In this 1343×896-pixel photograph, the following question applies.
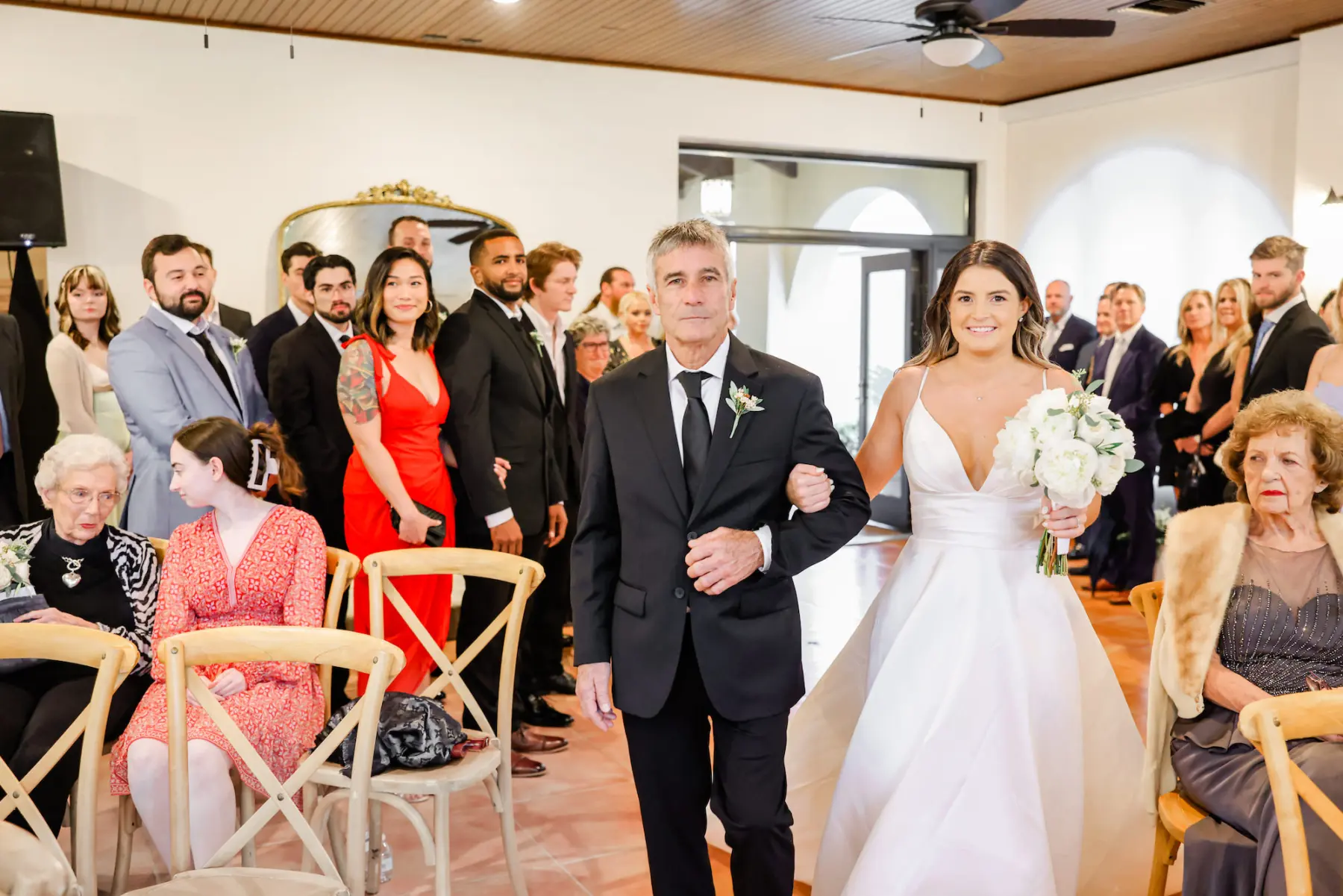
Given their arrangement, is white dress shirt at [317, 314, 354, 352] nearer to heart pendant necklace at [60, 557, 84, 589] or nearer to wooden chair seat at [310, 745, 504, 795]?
heart pendant necklace at [60, 557, 84, 589]

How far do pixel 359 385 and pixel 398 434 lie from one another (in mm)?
231

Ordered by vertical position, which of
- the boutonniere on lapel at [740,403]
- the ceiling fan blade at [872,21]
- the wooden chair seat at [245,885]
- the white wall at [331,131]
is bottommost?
the wooden chair seat at [245,885]

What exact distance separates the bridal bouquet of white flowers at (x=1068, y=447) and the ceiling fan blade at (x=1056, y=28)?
158 inches

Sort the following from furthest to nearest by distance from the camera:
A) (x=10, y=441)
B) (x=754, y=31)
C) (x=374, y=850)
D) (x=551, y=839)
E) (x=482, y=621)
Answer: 1. (x=754, y=31)
2. (x=10, y=441)
3. (x=482, y=621)
4. (x=551, y=839)
5. (x=374, y=850)

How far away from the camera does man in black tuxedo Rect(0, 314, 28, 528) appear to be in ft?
15.5

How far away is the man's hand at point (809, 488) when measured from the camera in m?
2.37

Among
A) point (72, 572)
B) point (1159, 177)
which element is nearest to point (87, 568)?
point (72, 572)

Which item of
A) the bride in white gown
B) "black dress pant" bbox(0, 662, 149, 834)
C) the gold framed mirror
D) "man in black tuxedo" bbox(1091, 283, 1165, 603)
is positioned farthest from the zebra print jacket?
"man in black tuxedo" bbox(1091, 283, 1165, 603)

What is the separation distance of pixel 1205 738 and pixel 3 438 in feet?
14.1

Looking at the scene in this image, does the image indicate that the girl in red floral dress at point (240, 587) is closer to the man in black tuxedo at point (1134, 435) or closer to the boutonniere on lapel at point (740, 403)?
the boutonniere on lapel at point (740, 403)

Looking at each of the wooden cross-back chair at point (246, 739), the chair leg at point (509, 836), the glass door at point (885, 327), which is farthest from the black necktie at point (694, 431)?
the glass door at point (885, 327)

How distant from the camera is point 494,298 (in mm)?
4434

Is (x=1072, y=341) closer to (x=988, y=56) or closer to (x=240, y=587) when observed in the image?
(x=988, y=56)

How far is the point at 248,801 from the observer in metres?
3.02
